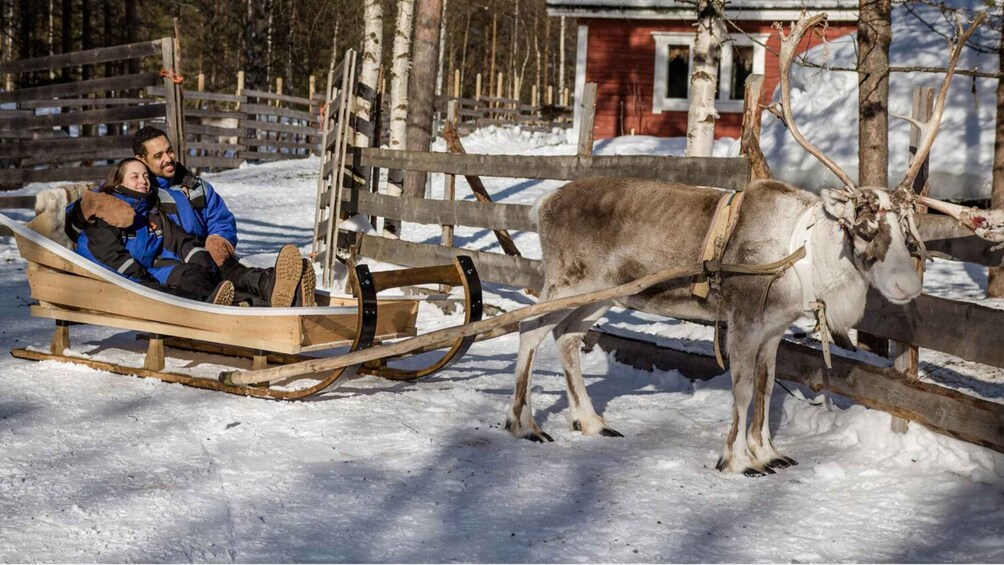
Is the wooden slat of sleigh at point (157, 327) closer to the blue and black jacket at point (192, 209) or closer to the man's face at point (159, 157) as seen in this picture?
the blue and black jacket at point (192, 209)

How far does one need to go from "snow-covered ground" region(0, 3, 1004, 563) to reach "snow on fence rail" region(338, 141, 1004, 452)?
0.76ft

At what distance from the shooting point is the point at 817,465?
5.02 metres

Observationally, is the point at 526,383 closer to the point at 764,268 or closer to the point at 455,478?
the point at 455,478

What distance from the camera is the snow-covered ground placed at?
391 centimetres

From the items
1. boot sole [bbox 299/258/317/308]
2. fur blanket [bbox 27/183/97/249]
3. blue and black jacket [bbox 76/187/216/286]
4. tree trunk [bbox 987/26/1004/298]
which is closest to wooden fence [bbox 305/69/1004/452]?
boot sole [bbox 299/258/317/308]

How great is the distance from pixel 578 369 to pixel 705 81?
3.81 meters

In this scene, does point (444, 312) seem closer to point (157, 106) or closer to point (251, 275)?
point (251, 275)

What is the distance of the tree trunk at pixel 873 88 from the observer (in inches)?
307

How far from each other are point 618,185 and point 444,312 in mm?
4077

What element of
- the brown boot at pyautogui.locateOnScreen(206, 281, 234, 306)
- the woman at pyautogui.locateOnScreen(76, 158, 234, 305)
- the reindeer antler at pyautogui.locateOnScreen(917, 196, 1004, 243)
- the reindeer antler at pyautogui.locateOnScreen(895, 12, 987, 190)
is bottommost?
the brown boot at pyautogui.locateOnScreen(206, 281, 234, 306)

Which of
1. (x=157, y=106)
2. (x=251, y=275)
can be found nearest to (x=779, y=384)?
(x=251, y=275)

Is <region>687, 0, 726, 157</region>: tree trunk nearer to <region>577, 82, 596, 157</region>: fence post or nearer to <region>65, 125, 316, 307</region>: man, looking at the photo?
A: <region>577, 82, 596, 157</region>: fence post

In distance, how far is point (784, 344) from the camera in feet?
19.7

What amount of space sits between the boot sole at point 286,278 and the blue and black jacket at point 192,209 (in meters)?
0.95
